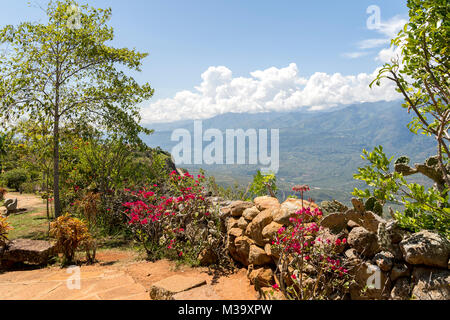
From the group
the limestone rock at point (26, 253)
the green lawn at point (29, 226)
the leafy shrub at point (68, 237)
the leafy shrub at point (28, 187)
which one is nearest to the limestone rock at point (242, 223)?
the leafy shrub at point (68, 237)

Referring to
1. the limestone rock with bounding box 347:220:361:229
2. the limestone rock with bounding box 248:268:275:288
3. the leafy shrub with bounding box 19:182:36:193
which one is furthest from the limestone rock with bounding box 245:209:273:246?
the leafy shrub with bounding box 19:182:36:193

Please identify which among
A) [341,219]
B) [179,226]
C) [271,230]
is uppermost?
[341,219]

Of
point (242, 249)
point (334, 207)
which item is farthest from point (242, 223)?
point (334, 207)

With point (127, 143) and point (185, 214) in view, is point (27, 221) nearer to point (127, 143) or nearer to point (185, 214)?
point (127, 143)

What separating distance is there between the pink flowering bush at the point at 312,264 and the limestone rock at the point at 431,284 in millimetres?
888

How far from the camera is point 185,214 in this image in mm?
7855

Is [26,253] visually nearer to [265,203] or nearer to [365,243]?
[265,203]

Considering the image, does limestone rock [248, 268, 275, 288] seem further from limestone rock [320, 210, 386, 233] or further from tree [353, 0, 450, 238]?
tree [353, 0, 450, 238]

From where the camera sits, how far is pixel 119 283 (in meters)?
5.50

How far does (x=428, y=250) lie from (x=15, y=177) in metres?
33.2

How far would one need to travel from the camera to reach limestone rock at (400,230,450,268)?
3613mm

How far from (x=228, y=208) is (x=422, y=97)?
5.03m

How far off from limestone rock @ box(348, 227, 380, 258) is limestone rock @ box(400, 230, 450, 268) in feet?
1.62
